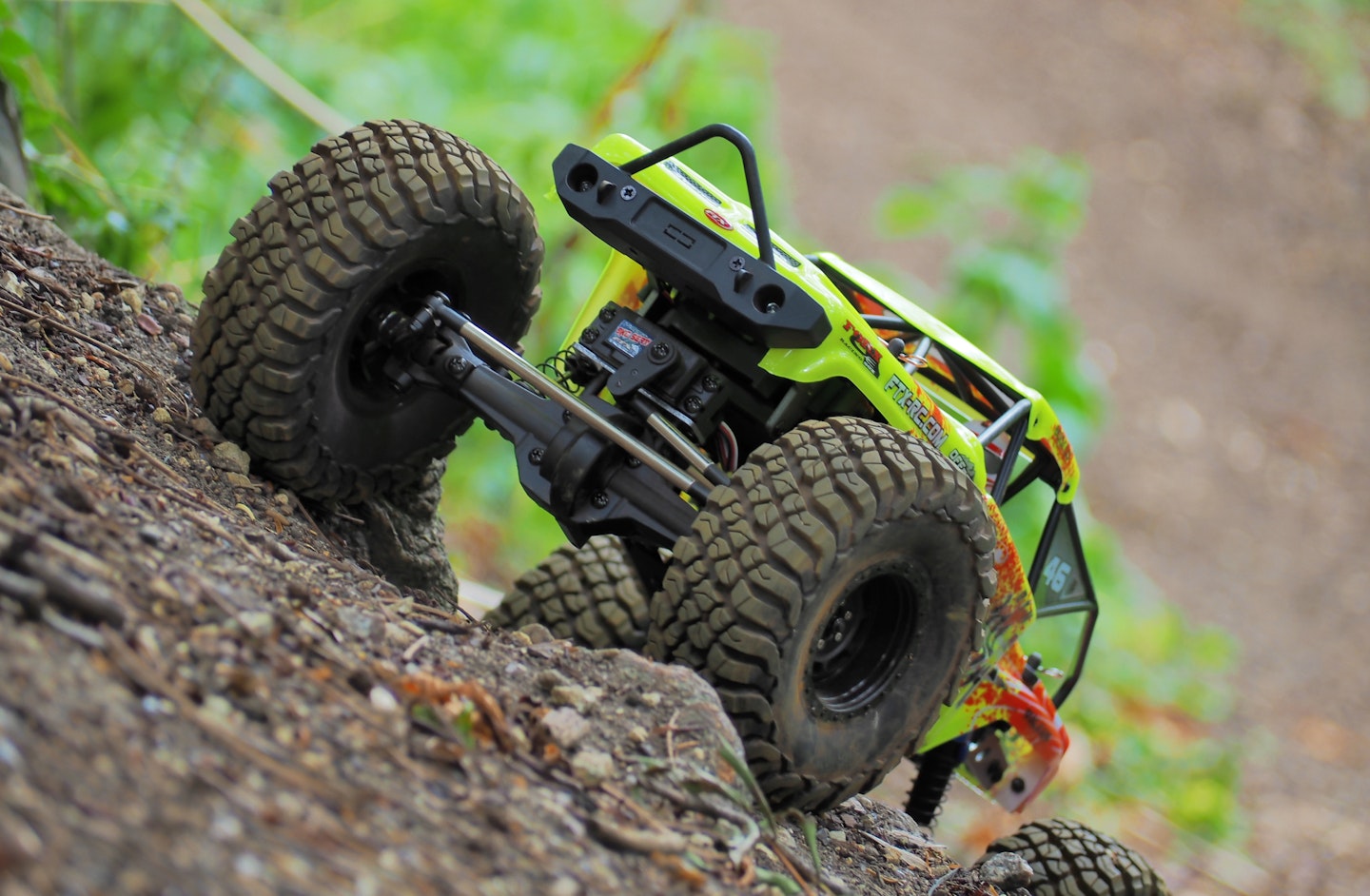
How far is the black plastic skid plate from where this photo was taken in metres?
3.16

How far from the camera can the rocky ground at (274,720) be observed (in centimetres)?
188

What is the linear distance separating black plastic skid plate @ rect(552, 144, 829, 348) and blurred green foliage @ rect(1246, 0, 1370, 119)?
53.8 ft

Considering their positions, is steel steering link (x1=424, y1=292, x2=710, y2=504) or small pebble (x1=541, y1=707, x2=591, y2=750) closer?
small pebble (x1=541, y1=707, x2=591, y2=750)

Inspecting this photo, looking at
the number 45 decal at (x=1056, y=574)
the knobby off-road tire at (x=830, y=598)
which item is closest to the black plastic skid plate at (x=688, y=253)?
the knobby off-road tire at (x=830, y=598)

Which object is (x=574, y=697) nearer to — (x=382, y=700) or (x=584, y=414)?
(x=382, y=700)

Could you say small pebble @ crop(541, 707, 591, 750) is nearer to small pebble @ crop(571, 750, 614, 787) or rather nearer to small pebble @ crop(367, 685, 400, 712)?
small pebble @ crop(571, 750, 614, 787)

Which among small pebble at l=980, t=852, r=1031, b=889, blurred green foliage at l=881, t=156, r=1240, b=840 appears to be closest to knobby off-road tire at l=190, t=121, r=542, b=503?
small pebble at l=980, t=852, r=1031, b=889

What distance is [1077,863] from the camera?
4.07 meters

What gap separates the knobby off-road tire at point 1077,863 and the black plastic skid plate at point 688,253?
73.6 inches

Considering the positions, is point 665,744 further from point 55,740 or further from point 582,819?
point 55,740

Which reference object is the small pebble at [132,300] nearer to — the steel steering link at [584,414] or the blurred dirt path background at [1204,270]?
the steel steering link at [584,414]

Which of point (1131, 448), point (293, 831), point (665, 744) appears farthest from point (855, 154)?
point (293, 831)

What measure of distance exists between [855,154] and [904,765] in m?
7.61

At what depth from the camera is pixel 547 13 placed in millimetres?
8758
